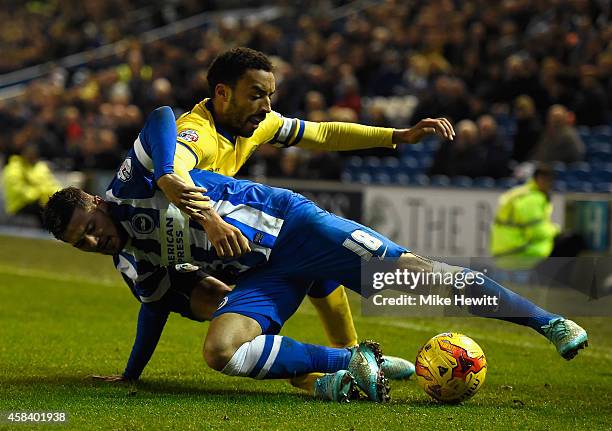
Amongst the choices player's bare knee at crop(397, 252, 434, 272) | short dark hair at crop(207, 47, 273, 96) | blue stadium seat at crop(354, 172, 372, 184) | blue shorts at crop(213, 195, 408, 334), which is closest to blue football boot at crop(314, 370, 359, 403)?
blue shorts at crop(213, 195, 408, 334)

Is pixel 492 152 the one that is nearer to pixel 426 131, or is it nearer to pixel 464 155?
pixel 464 155

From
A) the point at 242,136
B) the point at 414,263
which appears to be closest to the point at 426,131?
the point at 414,263

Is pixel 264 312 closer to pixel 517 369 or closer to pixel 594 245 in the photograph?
pixel 517 369

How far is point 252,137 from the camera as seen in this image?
6852 mm

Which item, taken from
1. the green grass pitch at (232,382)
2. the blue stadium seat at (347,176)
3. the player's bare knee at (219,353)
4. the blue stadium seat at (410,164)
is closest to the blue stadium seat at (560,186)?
the blue stadium seat at (410,164)

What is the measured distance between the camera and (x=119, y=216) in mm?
6141

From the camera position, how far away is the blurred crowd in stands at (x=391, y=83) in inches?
603

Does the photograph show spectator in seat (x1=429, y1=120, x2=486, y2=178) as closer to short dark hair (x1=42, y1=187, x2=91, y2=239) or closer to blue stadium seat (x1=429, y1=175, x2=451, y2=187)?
blue stadium seat (x1=429, y1=175, x2=451, y2=187)

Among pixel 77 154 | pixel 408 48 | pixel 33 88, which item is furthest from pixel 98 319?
pixel 33 88

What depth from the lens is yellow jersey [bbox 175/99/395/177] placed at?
6379 millimetres

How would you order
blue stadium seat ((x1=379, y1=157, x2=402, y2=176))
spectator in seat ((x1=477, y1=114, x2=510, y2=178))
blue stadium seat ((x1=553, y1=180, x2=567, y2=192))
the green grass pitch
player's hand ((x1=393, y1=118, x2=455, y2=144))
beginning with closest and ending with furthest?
the green grass pitch
player's hand ((x1=393, y1=118, x2=455, y2=144))
blue stadium seat ((x1=553, y1=180, x2=567, y2=192))
spectator in seat ((x1=477, y1=114, x2=510, y2=178))
blue stadium seat ((x1=379, y1=157, x2=402, y2=176))

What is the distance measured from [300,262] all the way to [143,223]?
89cm

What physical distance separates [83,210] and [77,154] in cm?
1587

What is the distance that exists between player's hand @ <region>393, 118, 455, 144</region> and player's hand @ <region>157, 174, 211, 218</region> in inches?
63.9
